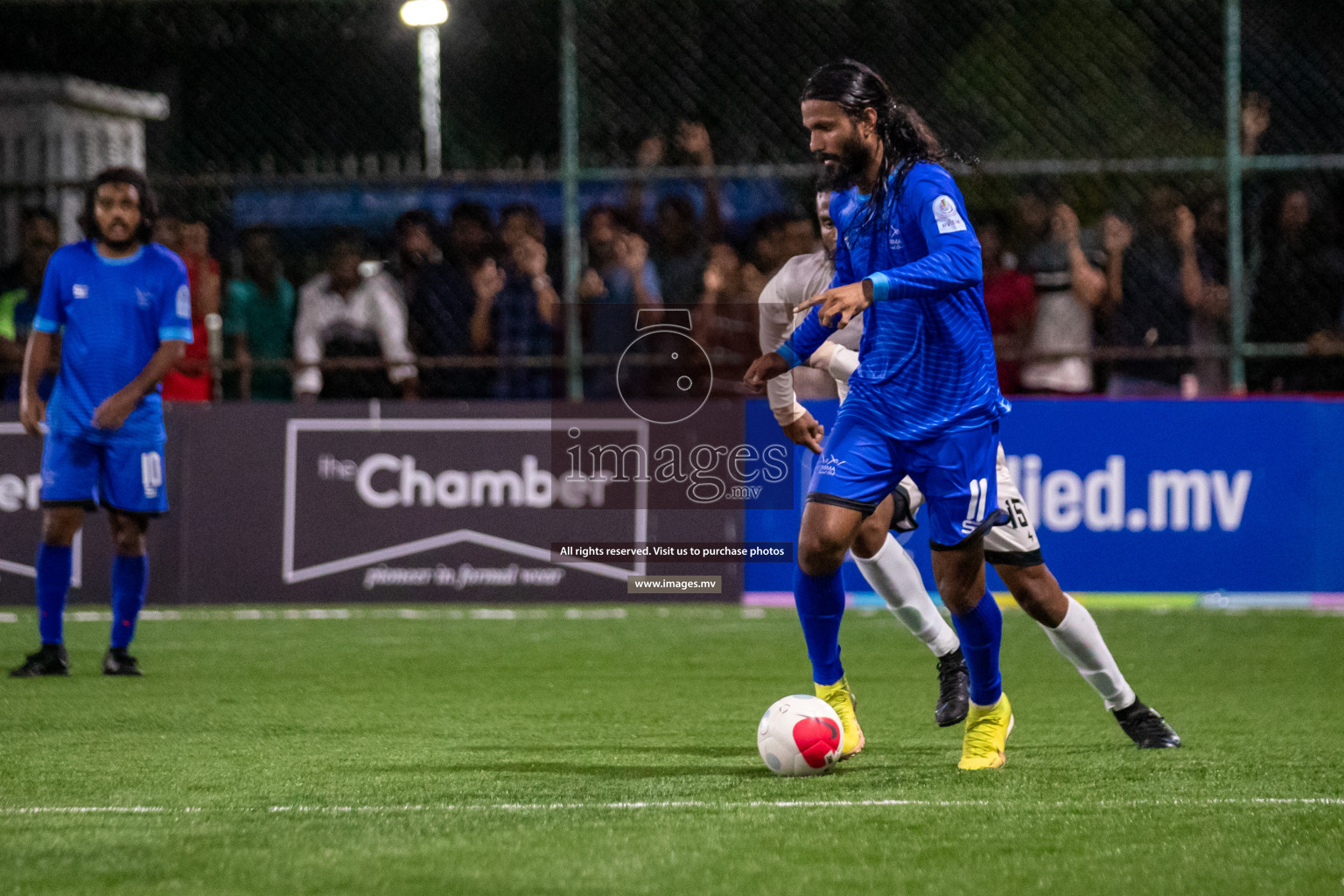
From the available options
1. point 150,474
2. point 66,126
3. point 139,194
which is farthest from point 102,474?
point 66,126

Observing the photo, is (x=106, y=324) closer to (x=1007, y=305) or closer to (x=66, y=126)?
(x=1007, y=305)

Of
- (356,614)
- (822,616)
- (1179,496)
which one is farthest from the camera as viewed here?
(1179,496)

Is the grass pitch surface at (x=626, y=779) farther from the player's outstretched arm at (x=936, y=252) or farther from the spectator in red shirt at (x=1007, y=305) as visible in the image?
the spectator in red shirt at (x=1007, y=305)

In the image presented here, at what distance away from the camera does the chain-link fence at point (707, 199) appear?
1073 cm

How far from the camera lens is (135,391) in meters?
7.49

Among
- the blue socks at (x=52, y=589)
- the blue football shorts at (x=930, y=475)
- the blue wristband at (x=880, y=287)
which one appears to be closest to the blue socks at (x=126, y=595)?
the blue socks at (x=52, y=589)

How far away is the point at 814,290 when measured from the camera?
6.48 metres

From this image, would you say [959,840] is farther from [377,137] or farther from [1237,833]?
[377,137]

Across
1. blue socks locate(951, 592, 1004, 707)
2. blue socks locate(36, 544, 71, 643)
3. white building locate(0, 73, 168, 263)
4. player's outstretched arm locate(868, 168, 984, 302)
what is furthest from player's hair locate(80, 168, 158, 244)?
white building locate(0, 73, 168, 263)

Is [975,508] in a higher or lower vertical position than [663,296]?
lower

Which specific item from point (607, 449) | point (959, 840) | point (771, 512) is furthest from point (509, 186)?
point (959, 840)

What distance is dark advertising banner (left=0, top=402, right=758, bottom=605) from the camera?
10.4 meters

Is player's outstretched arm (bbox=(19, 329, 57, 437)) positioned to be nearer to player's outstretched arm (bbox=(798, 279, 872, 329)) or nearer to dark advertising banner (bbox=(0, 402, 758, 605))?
dark advertising banner (bbox=(0, 402, 758, 605))

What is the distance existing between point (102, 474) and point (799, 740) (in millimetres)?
3889
